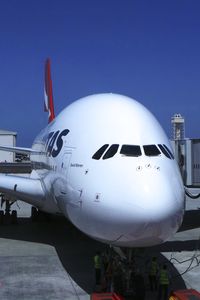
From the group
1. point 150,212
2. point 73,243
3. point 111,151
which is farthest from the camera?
point 73,243

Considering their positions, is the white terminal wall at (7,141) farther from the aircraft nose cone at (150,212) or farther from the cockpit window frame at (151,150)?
the aircraft nose cone at (150,212)

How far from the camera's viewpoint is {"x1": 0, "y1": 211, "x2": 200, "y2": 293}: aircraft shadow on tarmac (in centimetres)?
1173

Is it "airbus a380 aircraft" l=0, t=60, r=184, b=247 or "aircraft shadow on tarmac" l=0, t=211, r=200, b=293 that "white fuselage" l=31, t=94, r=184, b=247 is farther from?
"aircraft shadow on tarmac" l=0, t=211, r=200, b=293

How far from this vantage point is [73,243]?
15.4 m

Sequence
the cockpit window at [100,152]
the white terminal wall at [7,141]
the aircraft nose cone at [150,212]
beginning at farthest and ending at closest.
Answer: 1. the white terminal wall at [7,141]
2. the cockpit window at [100,152]
3. the aircraft nose cone at [150,212]

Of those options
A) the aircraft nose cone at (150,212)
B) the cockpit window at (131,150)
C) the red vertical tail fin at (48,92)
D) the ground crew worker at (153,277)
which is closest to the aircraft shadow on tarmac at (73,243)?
the ground crew worker at (153,277)

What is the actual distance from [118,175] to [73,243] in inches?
275

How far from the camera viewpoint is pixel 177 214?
8773mm

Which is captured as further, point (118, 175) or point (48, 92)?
point (48, 92)

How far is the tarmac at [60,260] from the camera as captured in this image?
10516 mm

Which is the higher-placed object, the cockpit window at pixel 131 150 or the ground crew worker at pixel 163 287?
the cockpit window at pixel 131 150

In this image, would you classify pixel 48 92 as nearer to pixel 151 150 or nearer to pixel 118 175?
pixel 151 150

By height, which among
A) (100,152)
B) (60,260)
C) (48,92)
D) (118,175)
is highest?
(48,92)

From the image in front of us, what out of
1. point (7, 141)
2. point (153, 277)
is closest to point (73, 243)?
point (153, 277)
